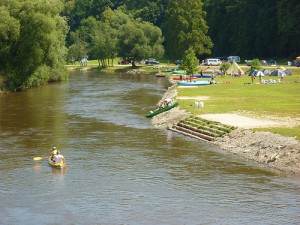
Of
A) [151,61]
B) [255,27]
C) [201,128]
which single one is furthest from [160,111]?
[151,61]

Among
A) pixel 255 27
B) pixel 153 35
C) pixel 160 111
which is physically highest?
pixel 255 27

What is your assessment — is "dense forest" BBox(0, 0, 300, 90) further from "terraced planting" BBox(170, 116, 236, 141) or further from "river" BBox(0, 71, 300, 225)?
"terraced planting" BBox(170, 116, 236, 141)

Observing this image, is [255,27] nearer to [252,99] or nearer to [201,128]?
[252,99]

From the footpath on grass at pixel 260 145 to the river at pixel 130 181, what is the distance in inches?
45.8

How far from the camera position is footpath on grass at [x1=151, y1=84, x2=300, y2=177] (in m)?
38.0

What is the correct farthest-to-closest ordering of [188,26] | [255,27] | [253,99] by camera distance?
1. [255,27]
2. [188,26]
3. [253,99]

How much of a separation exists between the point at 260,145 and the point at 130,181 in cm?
1244

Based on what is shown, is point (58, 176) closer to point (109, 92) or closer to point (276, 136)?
Answer: point (276, 136)

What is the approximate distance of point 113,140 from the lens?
160 ft

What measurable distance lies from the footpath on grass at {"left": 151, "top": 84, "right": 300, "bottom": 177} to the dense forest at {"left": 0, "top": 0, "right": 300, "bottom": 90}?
1926 inches

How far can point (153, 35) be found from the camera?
171m

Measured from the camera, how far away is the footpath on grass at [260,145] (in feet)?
125

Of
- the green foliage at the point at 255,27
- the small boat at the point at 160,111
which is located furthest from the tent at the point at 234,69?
the small boat at the point at 160,111

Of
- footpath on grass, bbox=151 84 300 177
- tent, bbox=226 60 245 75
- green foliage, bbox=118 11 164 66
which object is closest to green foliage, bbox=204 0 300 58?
green foliage, bbox=118 11 164 66
